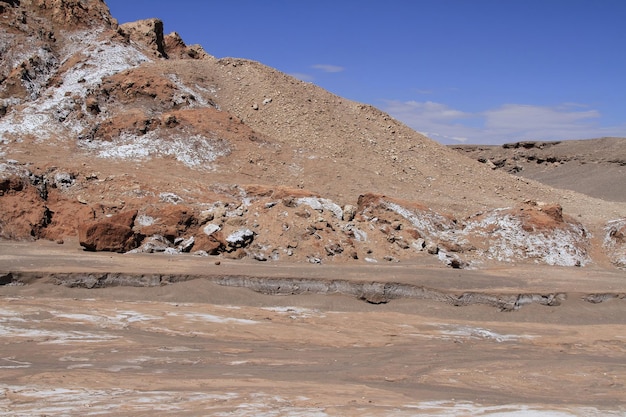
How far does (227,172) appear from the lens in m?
20.9

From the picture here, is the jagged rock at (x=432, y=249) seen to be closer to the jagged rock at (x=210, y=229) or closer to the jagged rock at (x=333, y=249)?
the jagged rock at (x=333, y=249)

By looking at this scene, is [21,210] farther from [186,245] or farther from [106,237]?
[186,245]

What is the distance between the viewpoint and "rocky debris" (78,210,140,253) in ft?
44.8

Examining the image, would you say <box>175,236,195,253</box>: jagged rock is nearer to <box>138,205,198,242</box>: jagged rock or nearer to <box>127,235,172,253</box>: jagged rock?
<box>127,235,172,253</box>: jagged rock

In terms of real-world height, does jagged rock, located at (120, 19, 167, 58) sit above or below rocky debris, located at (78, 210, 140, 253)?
above

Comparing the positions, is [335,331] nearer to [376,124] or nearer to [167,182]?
[167,182]

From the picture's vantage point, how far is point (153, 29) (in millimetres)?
35281

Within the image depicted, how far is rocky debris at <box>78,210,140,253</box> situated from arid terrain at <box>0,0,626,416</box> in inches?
1.9

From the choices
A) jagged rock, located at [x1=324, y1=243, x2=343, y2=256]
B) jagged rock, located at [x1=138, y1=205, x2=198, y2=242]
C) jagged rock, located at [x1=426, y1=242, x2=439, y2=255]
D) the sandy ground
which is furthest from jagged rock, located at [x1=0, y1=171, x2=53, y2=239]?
jagged rock, located at [x1=426, y1=242, x2=439, y2=255]

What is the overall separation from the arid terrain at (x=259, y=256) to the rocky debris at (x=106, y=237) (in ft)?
0.16

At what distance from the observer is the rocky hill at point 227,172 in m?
14.7

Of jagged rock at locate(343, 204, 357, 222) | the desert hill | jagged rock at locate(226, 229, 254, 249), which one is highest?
the desert hill

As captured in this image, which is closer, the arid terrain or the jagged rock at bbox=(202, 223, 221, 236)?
the arid terrain

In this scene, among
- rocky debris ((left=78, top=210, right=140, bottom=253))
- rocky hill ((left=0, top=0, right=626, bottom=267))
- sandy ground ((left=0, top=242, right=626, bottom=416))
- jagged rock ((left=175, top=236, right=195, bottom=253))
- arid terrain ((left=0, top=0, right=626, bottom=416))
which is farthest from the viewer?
rocky hill ((left=0, top=0, right=626, bottom=267))
